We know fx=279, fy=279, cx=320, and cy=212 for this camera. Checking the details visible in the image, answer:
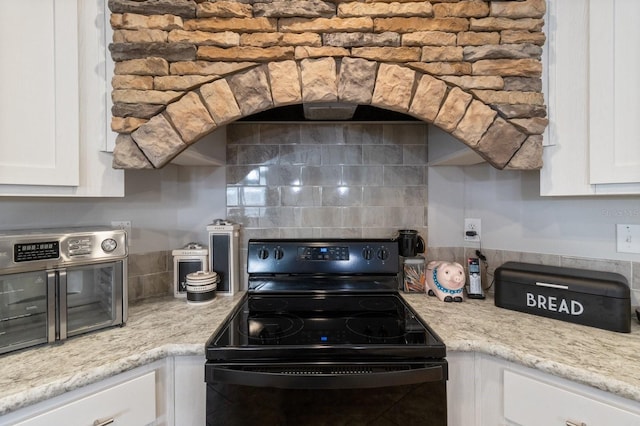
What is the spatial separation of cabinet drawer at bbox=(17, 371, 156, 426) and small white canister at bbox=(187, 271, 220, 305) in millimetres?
462

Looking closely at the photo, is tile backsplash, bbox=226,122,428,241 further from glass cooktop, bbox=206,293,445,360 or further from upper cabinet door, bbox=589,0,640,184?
upper cabinet door, bbox=589,0,640,184

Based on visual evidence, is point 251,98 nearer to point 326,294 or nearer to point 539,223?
point 326,294

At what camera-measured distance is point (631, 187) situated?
103cm

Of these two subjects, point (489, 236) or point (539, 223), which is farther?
point (489, 236)

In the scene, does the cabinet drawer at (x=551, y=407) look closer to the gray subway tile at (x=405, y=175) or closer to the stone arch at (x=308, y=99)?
the stone arch at (x=308, y=99)

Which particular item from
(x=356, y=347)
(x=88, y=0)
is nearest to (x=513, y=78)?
(x=356, y=347)

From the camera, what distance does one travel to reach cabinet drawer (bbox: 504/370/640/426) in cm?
78

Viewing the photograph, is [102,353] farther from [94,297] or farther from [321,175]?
[321,175]

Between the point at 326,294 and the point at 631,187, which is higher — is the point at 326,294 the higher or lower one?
the lower one

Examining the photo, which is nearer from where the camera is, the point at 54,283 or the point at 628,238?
the point at 54,283

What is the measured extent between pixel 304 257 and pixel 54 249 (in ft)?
3.34

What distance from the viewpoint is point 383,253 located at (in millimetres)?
1539

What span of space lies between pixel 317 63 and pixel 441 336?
1.15 m

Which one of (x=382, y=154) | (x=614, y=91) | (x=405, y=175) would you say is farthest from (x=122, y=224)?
(x=614, y=91)
